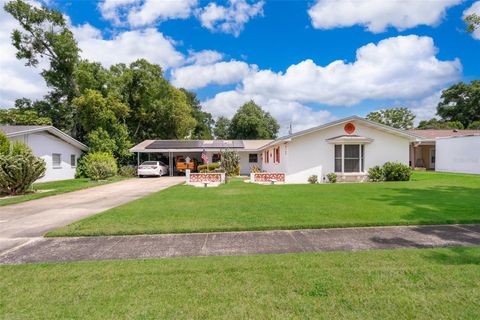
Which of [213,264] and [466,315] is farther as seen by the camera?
[213,264]

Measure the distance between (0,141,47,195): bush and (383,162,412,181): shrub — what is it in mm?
18311

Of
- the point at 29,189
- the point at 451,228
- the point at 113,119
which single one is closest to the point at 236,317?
the point at 451,228

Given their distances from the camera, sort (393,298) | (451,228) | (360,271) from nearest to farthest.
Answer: (393,298), (360,271), (451,228)

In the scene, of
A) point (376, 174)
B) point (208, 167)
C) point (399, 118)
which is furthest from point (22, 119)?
point (399, 118)

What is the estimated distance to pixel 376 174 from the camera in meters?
17.0

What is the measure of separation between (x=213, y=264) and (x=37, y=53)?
33310 millimetres

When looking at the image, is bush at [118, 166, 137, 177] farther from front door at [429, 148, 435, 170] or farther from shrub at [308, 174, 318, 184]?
front door at [429, 148, 435, 170]

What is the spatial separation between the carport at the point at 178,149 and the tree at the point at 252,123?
54.5 feet

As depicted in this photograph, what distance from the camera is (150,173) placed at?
23906mm

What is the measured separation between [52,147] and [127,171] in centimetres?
593

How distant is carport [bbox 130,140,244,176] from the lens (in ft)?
86.2

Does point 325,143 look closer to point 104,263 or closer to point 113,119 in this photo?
point 104,263

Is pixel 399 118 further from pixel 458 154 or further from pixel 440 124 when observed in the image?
pixel 458 154

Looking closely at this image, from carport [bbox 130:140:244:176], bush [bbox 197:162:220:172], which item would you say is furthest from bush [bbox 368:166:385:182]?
carport [bbox 130:140:244:176]
